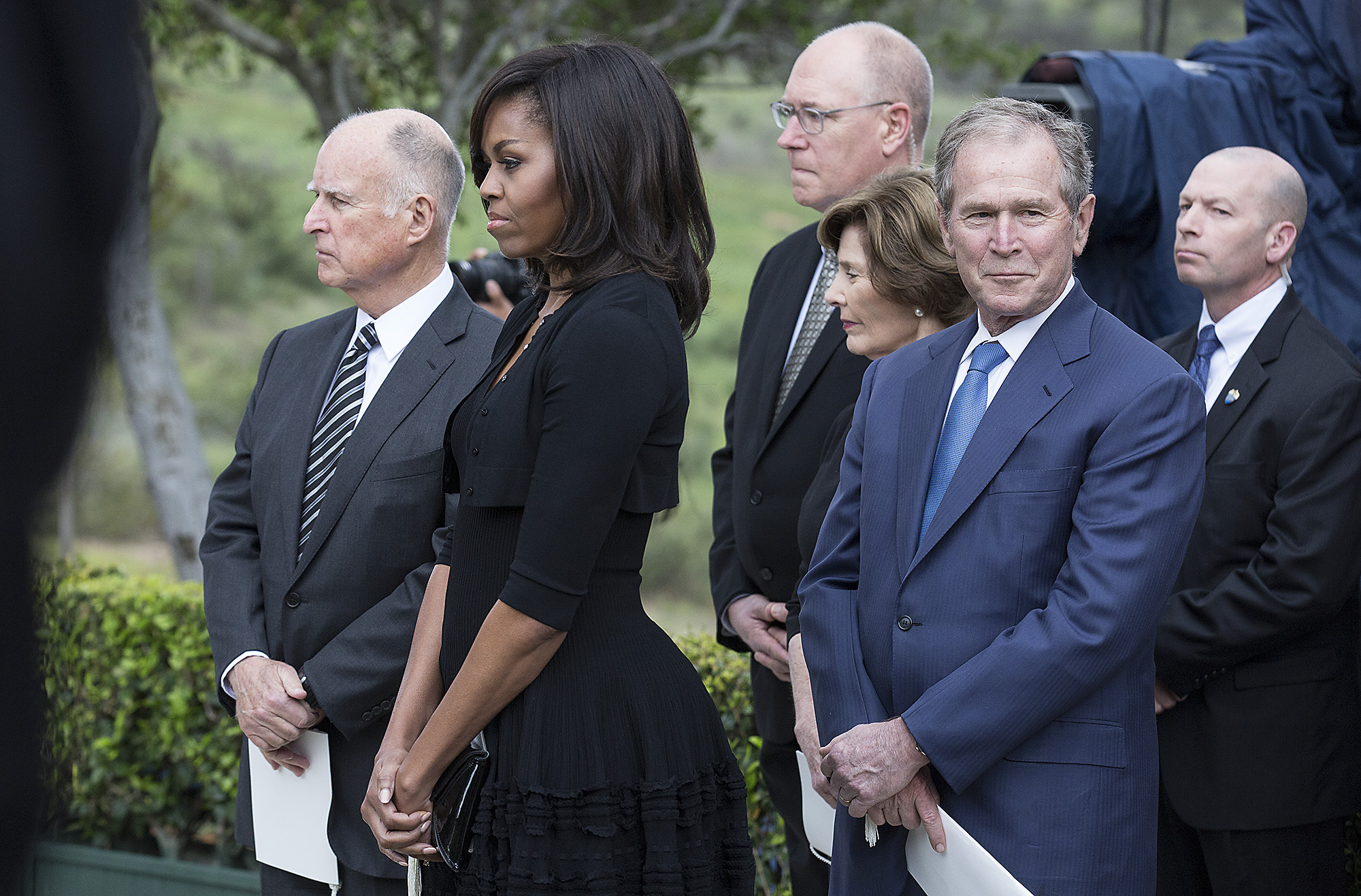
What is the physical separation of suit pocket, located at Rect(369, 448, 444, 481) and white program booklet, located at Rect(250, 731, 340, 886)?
574 mm

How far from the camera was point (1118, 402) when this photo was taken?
2047 millimetres

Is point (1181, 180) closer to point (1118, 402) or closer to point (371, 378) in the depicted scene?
point (1118, 402)

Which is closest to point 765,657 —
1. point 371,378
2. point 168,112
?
point 371,378

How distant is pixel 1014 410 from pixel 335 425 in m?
1.54

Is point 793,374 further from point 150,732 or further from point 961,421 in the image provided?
point 150,732

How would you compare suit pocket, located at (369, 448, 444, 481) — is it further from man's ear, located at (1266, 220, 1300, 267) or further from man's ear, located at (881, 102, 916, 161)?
man's ear, located at (1266, 220, 1300, 267)

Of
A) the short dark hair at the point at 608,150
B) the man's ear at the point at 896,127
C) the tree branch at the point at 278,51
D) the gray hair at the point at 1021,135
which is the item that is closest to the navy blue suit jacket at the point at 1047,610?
the gray hair at the point at 1021,135

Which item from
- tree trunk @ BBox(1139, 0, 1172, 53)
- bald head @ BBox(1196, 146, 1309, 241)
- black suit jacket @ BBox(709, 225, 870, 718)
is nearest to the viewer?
black suit jacket @ BBox(709, 225, 870, 718)

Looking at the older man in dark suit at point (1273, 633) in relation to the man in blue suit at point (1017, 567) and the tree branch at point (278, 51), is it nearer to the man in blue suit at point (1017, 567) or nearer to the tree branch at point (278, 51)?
the man in blue suit at point (1017, 567)

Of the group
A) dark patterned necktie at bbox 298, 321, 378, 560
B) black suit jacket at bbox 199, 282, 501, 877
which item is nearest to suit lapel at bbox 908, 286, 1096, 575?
black suit jacket at bbox 199, 282, 501, 877

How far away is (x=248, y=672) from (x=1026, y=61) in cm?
578

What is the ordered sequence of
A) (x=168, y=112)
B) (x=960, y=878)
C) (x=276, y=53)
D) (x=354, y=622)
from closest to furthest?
(x=960, y=878) < (x=354, y=622) < (x=276, y=53) < (x=168, y=112)

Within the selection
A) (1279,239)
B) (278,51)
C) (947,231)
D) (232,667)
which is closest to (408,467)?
(232,667)

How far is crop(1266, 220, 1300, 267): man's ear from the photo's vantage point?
327 cm
